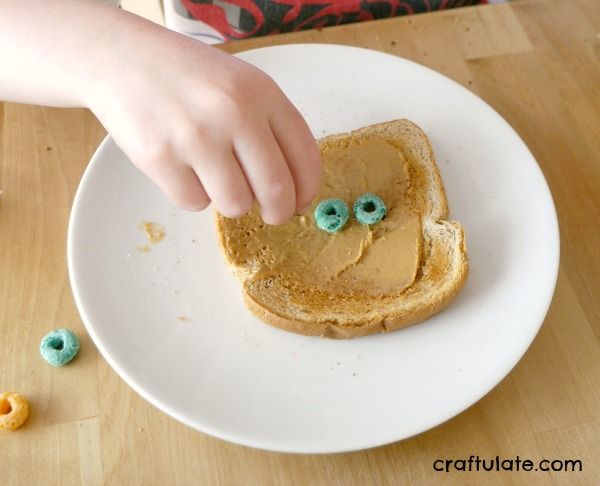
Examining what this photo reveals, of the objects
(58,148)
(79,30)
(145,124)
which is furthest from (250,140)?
(58,148)

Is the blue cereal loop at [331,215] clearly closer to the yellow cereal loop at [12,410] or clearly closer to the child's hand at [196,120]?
the child's hand at [196,120]

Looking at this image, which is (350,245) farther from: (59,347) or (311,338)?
(59,347)

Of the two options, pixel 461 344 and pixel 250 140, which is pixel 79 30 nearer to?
pixel 250 140

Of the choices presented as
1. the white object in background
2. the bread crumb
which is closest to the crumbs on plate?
the bread crumb

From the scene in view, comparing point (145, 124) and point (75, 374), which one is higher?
point (145, 124)

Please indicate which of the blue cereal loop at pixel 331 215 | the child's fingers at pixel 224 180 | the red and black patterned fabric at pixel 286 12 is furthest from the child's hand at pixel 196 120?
the red and black patterned fabric at pixel 286 12

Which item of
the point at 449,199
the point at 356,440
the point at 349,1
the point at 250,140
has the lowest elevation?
the point at 356,440
